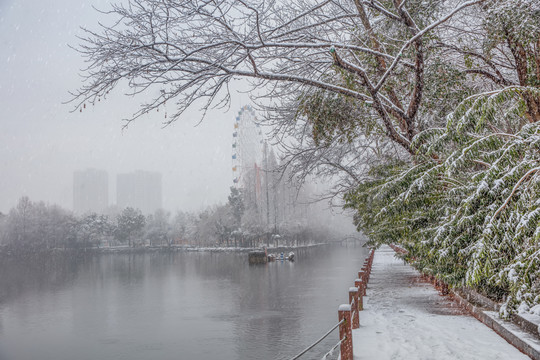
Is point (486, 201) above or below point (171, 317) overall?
above

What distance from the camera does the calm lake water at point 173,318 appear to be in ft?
55.9

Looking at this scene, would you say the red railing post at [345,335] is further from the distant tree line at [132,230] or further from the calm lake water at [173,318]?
the distant tree line at [132,230]

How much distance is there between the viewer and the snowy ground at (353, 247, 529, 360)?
7.79 metres

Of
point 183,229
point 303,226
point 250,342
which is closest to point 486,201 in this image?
point 250,342

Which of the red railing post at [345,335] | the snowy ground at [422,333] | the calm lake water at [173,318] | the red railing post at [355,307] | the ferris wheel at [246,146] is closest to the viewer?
the red railing post at [345,335]

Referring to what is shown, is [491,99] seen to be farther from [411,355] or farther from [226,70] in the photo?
[411,355]

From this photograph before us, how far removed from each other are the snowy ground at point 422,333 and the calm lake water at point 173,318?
3376 mm

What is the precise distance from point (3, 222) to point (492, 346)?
102 m

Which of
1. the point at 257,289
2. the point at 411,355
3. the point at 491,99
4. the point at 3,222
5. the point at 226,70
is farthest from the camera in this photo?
the point at 3,222

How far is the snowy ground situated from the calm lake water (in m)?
3.38

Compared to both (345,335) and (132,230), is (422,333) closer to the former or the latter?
(345,335)

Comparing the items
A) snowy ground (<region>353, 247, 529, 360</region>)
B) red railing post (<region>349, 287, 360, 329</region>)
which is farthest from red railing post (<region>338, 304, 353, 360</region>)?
red railing post (<region>349, 287, 360, 329</region>)

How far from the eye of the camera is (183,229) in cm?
11344

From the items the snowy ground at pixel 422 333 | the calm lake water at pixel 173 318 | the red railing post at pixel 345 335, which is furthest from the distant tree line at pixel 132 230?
the red railing post at pixel 345 335
